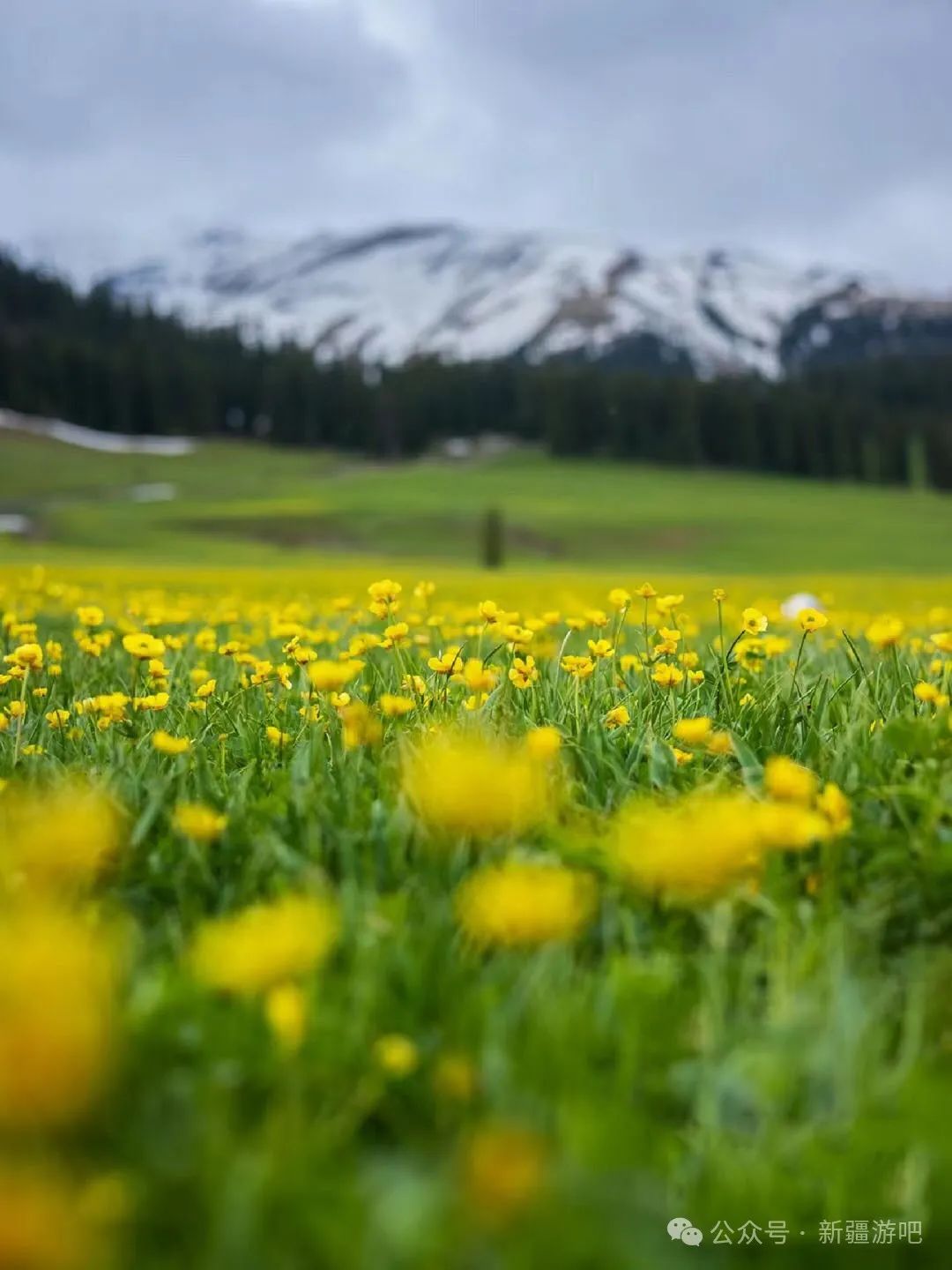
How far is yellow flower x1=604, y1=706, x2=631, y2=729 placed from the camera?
2.35 metres

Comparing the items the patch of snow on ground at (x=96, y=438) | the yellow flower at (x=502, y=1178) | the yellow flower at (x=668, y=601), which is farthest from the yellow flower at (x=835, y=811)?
the patch of snow on ground at (x=96, y=438)

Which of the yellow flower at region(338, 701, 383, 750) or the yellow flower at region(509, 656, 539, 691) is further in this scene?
the yellow flower at region(509, 656, 539, 691)

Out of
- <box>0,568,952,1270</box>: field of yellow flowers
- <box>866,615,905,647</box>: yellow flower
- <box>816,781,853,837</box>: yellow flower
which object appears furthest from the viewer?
<box>866,615,905,647</box>: yellow flower

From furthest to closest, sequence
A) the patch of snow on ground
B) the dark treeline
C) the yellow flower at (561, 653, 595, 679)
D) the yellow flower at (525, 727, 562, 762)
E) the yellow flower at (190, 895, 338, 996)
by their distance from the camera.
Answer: the dark treeline < the patch of snow on ground < the yellow flower at (561, 653, 595, 679) < the yellow flower at (525, 727, 562, 762) < the yellow flower at (190, 895, 338, 996)

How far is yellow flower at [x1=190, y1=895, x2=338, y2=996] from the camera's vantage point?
3.29 feet

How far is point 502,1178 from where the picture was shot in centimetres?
77

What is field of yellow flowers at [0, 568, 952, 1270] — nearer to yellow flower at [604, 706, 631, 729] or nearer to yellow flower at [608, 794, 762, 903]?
yellow flower at [608, 794, 762, 903]

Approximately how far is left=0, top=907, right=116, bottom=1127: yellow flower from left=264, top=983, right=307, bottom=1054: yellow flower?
0.19 m

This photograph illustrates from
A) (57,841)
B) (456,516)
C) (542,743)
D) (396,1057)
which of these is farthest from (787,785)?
(456,516)

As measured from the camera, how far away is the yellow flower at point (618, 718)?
2346 millimetres

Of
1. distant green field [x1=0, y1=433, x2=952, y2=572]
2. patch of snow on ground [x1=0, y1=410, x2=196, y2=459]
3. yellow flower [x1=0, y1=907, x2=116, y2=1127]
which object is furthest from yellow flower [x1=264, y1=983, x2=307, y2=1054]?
patch of snow on ground [x1=0, y1=410, x2=196, y2=459]

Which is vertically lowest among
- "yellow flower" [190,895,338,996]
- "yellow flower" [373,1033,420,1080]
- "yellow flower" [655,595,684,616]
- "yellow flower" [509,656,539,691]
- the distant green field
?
"yellow flower" [373,1033,420,1080]

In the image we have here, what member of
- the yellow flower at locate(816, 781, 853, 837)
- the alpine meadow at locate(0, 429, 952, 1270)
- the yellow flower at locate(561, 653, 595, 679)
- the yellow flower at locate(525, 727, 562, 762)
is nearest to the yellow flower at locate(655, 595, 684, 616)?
the yellow flower at locate(561, 653, 595, 679)

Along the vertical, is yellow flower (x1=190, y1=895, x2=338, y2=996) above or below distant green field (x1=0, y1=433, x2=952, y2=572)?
below
